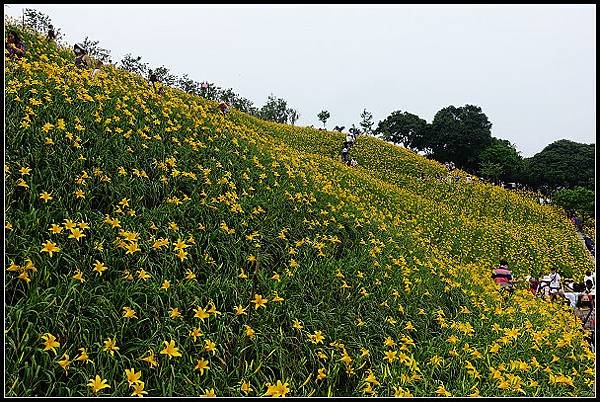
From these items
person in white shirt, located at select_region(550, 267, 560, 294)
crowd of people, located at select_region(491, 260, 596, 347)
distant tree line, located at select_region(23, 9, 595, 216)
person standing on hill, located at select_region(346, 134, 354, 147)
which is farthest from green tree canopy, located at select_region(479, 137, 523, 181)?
person in white shirt, located at select_region(550, 267, 560, 294)

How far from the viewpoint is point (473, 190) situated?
16.4 m

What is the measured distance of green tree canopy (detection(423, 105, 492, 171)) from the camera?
3534 centimetres

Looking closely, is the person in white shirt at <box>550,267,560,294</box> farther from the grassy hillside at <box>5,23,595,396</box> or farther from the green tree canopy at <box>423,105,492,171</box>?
the green tree canopy at <box>423,105,492,171</box>

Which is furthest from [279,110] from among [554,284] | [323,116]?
[554,284]

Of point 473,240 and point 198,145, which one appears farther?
point 473,240

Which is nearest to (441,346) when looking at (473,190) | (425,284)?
(425,284)

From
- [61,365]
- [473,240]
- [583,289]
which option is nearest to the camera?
[61,365]

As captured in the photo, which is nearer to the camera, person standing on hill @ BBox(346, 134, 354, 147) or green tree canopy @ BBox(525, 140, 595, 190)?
person standing on hill @ BBox(346, 134, 354, 147)

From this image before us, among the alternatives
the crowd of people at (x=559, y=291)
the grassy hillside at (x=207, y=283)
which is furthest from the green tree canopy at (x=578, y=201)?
the grassy hillside at (x=207, y=283)

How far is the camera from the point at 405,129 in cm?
3847

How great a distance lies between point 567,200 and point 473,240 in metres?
12.6

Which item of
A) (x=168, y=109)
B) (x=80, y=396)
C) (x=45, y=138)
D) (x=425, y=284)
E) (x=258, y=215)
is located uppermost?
(x=168, y=109)

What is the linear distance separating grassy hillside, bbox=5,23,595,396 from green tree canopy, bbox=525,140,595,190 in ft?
86.9

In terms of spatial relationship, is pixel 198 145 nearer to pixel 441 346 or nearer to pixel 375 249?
pixel 375 249
